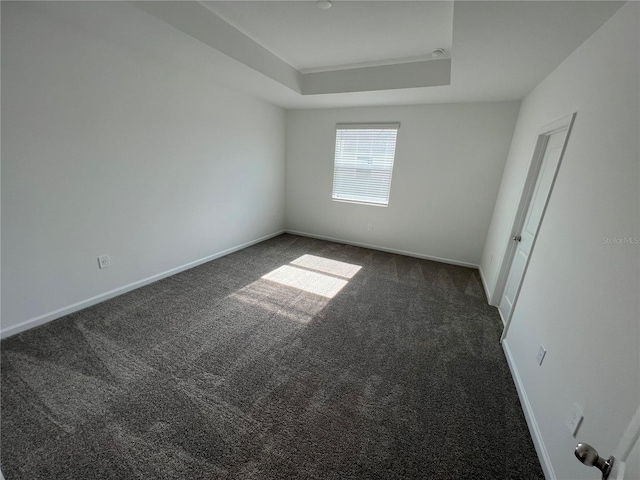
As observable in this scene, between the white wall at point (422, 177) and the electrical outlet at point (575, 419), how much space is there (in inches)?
122

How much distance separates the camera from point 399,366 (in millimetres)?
2029

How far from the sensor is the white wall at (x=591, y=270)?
1.01 meters

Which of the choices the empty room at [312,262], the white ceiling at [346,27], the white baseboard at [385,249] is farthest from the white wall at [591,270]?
the white baseboard at [385,249]

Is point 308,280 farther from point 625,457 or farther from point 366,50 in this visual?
point 625,457

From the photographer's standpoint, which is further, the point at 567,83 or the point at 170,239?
the point at 170,239

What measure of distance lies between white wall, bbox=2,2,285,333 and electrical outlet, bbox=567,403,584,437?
3464 mm

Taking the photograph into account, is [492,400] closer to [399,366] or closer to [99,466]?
[399,366]

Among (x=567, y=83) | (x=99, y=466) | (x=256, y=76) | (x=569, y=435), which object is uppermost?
(x=256, y=76)

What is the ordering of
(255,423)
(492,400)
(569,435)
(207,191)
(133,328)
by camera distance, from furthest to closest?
(207,191) → (133,328) → (492,400) → (255,423) → (569,435)

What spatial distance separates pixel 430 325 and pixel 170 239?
10.4 feet

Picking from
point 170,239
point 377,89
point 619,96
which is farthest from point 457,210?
point 170,239

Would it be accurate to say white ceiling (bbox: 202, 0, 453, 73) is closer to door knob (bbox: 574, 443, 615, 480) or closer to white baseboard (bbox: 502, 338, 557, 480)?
door knob (bbox: 574, 443, 615, 480)

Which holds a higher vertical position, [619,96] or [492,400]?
[619,96]

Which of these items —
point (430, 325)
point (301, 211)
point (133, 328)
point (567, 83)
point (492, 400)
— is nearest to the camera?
point (492, 400)
